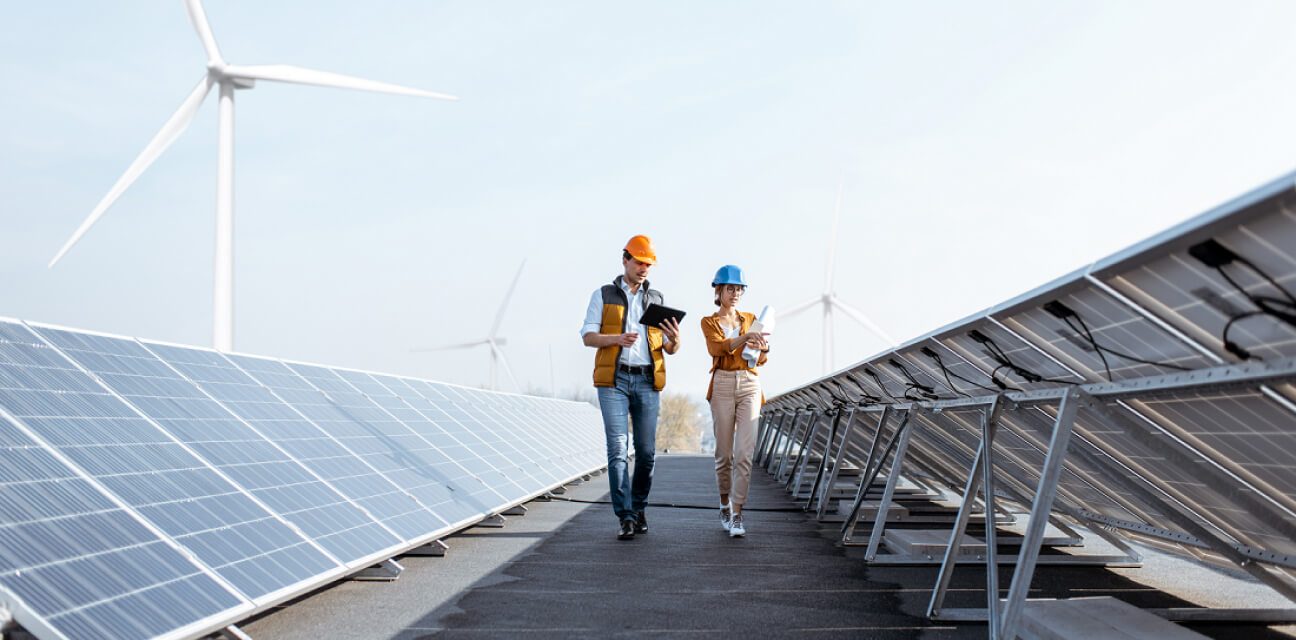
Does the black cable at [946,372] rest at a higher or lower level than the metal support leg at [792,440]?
lower

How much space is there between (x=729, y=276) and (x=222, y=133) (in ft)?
49.3

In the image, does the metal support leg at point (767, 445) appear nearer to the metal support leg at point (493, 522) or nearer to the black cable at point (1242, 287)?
the metal support leg at point (493, 522)

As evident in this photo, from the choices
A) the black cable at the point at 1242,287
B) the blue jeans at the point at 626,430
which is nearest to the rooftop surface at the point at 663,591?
the blue jeans at the point at 626,430

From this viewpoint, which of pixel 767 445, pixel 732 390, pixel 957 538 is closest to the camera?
pixel 957 538

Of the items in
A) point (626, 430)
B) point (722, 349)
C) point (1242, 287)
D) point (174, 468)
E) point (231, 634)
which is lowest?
point (231, 634)

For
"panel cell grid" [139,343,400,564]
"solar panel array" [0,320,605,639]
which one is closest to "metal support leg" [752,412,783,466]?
"solar panel array" [0,320,605,639]

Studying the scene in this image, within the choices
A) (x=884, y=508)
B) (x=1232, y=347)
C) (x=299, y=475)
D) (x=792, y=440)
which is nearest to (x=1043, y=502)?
(x=1232, y=347)

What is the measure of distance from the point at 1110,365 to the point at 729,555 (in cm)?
458

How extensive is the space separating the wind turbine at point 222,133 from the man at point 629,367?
1111 centimetres

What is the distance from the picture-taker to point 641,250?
10383 millimetres

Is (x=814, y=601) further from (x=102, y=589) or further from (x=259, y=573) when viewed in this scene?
(x=102, y=589)

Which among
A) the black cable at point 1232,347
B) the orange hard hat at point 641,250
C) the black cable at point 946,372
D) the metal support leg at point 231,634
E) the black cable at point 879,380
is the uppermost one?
the orange hard hat at point 641,250

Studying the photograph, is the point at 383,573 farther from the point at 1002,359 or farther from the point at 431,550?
the point at 1002,359

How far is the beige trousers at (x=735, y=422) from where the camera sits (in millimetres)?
10422
